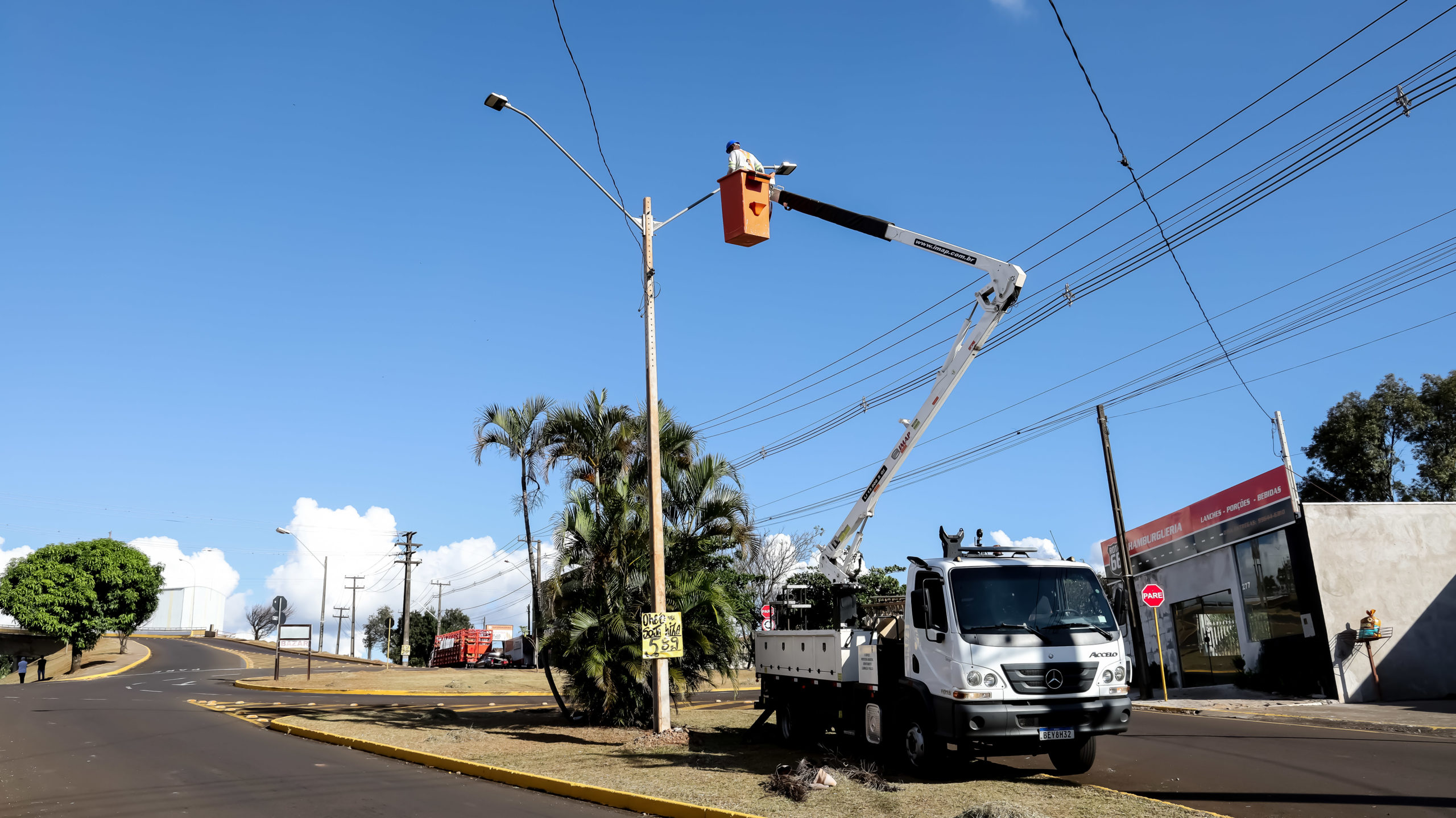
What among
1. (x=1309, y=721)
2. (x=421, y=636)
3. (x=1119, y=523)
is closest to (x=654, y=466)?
(x=1309, y=721)

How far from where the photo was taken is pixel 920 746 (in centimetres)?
1113

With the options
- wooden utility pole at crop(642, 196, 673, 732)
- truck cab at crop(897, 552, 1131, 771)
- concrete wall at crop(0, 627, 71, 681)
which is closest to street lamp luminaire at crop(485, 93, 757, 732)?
wooden utility pole at crop(642, 196, 673, 732)

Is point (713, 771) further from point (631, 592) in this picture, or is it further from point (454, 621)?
point (454, 621)

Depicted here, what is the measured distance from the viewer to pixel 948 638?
1081 centimetres

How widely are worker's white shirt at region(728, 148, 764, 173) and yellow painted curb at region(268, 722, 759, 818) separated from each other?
811 cm

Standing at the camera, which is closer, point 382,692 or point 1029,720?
point 1029,720

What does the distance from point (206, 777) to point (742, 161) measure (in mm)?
10600

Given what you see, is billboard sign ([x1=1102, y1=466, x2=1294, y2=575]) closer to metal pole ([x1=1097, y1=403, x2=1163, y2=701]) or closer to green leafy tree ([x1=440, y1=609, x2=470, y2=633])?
metal pole ([x1=1097, y1=403, x2=1163, y2=701])

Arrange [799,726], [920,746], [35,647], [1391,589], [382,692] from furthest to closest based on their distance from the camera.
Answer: [35,647]
[382,692]
[1391,589]
[799,726]
[920,746]

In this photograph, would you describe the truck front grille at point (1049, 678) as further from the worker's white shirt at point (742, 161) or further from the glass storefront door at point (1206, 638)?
the glass storefront door at point (1206, 638)

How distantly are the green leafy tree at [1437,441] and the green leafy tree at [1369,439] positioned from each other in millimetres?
315

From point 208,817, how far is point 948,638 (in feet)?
25.9

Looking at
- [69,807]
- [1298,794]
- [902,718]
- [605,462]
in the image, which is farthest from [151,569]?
[1298,794]

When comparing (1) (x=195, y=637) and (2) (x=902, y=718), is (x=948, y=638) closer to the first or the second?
(2) (x=902, y=718)
